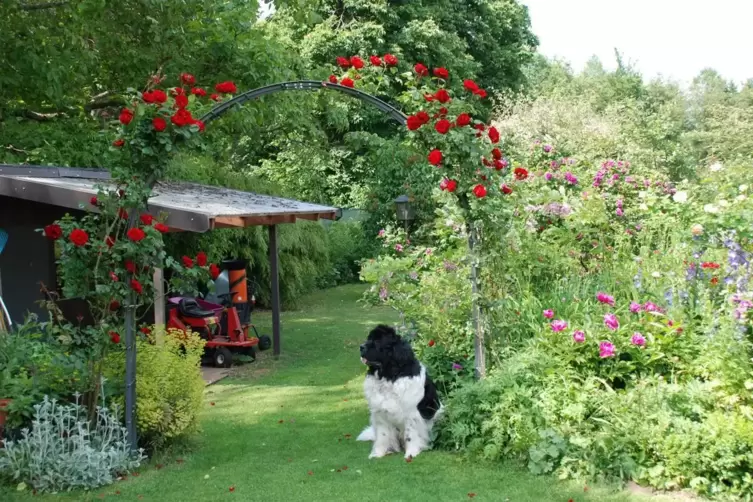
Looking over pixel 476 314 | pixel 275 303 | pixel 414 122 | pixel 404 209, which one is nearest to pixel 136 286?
pixel 414 122

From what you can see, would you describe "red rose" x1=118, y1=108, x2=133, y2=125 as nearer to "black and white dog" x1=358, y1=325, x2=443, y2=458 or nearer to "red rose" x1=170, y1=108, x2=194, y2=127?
"red rose" x1=170, y1=108, x2=194, y2=127

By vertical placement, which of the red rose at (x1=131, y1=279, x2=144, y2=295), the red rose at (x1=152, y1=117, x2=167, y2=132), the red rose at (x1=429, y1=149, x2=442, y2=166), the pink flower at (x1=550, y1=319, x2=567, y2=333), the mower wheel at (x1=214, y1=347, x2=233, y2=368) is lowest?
the mower wheel at (x1=214, y1=347, x2=233, y2=368)

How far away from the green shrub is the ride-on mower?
4024mm

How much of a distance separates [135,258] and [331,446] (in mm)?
2374

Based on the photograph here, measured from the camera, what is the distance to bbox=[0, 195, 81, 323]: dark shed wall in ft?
30.5

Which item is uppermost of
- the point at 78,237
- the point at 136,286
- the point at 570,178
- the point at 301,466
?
the point at 570,178

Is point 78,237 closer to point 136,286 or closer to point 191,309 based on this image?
point 136,286

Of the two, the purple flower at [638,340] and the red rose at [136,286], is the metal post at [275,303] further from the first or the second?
the purple flower at [638,340]

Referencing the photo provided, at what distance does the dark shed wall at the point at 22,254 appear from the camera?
929cm

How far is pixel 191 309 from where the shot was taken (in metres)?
10.8

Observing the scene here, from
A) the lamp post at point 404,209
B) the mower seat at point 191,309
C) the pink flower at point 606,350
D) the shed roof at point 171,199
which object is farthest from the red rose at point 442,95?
the lamp post at point 404,209

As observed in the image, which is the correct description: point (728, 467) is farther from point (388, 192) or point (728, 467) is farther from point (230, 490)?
point (388, 192)

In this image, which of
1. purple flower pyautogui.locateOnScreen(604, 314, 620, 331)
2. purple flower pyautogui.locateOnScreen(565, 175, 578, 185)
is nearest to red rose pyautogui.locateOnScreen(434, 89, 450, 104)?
purple flower pyautogui.locateOnScreen(604, 314, 620, 331)

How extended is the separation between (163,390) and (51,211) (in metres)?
4.62
